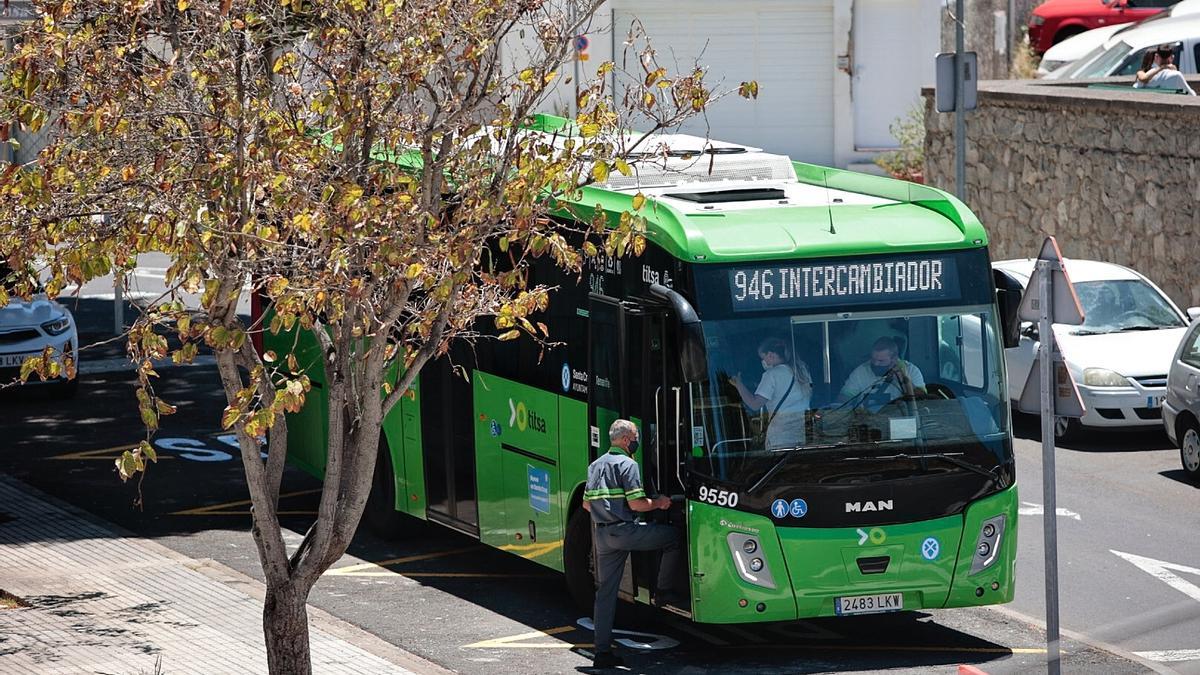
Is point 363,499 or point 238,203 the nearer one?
point 238,203

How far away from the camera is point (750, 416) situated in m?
11.8

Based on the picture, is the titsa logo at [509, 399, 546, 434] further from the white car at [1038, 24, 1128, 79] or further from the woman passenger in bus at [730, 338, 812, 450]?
the white car at [1038, 24, 1128, 79]

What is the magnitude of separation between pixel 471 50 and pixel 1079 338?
38.2 ft

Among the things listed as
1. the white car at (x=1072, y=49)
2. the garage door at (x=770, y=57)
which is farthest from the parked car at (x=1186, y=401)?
the garage door at (x=770, y=57)

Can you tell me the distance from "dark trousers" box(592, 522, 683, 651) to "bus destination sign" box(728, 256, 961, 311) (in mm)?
1494

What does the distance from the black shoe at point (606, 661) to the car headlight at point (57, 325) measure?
473 inches

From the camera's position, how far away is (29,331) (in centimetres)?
2205

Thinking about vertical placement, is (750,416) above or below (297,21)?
below

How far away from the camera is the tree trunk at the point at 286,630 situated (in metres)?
9.70

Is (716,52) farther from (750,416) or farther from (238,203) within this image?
(238,203)

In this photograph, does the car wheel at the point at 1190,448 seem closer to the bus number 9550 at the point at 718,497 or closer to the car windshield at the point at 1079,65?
the bus number 9550 at the point at 718,497

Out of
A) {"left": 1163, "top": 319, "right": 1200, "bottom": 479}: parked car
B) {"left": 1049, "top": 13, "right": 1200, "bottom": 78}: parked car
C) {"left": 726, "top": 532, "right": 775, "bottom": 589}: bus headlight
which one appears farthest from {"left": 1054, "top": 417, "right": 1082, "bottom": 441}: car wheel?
{"left": 1049, "top": 13, "right": 1200, "bottom": 78}: parked car

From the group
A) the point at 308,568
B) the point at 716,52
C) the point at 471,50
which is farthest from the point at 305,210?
the point at 716,52

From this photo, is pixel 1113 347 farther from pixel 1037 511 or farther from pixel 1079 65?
pixel 1079 65
